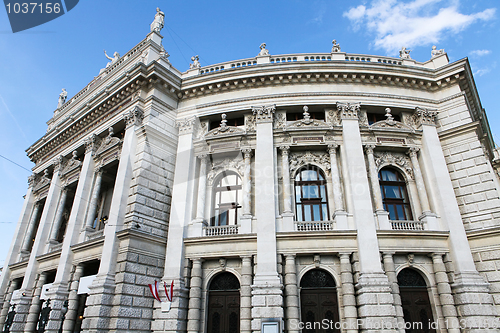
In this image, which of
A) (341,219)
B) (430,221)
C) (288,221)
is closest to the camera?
(341,219)

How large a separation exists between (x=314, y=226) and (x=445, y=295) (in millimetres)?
6983

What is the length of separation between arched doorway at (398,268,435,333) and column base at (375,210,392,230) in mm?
2339

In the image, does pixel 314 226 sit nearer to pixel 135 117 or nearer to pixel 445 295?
pixel 445 295

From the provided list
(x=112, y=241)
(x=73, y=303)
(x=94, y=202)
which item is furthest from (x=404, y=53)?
(x=73, y=303)

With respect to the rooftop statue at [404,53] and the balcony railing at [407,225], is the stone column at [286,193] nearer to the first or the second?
the balcony railing at [407,225]

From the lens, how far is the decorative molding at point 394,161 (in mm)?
19517

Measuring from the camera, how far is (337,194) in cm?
1800

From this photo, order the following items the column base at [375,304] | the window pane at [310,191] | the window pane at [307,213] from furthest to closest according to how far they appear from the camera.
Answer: the window pane at [310,191]
the window pane at [307,213]
the column base at [375,304]

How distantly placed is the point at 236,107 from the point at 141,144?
639 centimetres

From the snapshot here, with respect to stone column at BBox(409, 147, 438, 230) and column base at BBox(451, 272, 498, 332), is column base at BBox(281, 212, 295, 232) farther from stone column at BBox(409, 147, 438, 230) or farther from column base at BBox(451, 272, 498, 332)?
column base at BBox(451, 272, 498, 332)

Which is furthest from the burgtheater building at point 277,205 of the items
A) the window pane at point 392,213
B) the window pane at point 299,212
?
the window pane at point 392,213

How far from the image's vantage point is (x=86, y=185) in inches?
874

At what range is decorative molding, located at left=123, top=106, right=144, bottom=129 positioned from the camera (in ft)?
65.9

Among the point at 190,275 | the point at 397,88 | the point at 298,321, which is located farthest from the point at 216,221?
the point at 397,88
